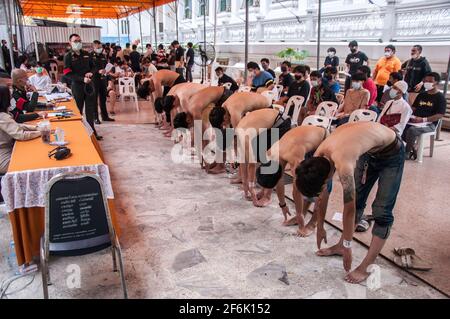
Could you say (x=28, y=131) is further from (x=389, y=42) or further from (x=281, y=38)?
(x=281, y=38)

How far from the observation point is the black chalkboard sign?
2.01 meters

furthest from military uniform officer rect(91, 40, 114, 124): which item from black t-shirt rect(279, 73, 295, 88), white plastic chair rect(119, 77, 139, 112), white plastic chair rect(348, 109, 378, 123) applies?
white plastic chair rect(348, 109, 378, 123)

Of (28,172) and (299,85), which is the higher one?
(299,85)

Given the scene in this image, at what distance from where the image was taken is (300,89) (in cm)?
566

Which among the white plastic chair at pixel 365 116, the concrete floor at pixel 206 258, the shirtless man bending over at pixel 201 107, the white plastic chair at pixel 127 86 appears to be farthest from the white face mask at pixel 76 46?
the white plastic chair at pixel 365 116

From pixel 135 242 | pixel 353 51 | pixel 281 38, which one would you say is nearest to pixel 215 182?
pixel 135 242

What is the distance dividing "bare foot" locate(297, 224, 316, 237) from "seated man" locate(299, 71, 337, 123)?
275cm

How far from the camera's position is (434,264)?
264 cm

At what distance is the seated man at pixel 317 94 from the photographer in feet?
17.6

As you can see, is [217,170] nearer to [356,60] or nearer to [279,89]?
[279,89]

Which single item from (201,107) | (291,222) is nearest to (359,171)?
(291,222)

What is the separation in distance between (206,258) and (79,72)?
4.14m

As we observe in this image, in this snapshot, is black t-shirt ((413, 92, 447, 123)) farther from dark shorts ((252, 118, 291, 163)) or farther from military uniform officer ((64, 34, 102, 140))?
military uniform officer ((64, 34, 102, 140))
